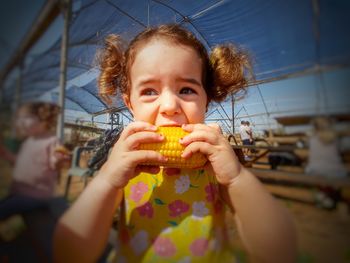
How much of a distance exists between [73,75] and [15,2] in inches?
→ 7.9

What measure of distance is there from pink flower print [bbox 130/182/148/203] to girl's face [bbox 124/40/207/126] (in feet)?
0.82

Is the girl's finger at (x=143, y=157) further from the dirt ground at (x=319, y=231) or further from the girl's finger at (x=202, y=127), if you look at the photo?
the dirt ground at (x=319, y=231)

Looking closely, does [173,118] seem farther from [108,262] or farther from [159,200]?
[108,262]

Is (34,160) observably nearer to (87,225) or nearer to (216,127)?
(87,225)

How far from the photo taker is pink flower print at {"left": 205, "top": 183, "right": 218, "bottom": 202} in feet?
2.61

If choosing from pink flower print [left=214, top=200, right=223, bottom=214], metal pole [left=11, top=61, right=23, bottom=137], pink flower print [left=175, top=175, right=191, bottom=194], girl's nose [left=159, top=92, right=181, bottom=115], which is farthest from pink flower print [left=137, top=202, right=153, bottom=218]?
metal pole [left=11, top=61, right=23, bottom=137]

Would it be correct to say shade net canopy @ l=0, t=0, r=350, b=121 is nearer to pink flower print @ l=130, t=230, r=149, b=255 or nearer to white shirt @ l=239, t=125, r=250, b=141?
white shirt @ l=239, t=125, r=250, b=141

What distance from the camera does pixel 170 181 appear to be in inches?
33.1

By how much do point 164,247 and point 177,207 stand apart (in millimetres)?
133

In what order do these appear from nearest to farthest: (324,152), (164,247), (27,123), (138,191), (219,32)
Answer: (324,152) < (27,123) < (219,32) < (164,247) < (138,191)

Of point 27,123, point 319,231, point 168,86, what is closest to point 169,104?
point 168,86

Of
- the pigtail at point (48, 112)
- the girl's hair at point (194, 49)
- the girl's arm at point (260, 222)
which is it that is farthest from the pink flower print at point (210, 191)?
the pigtail at point (48, 112)

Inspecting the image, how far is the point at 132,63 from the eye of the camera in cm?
80

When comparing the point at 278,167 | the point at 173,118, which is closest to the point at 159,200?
the point at 173,118
